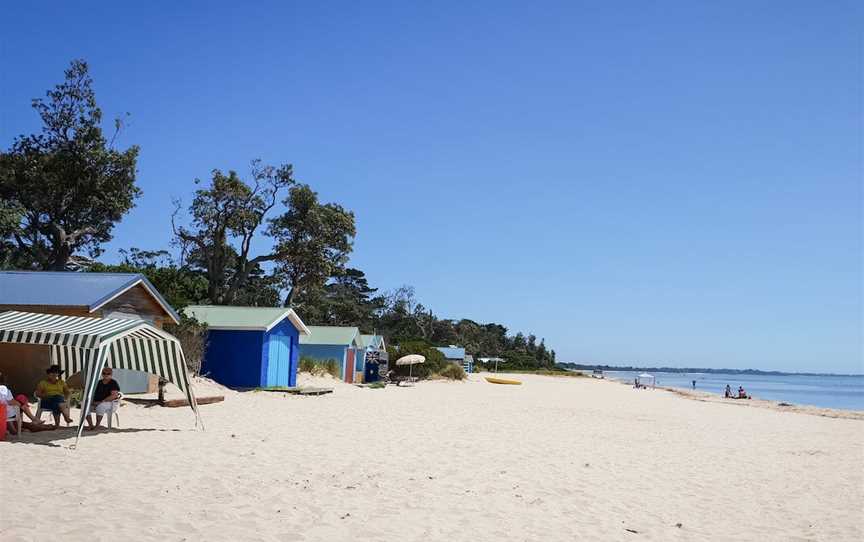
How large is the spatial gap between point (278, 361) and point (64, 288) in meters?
11.2

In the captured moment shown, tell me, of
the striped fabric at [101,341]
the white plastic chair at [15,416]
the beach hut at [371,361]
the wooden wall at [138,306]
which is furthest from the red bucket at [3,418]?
the beach hut at [371,361]

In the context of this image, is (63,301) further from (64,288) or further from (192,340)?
(192,340)

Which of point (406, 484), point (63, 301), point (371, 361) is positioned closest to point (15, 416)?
point (63, 301)

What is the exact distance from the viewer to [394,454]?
11.0 meters

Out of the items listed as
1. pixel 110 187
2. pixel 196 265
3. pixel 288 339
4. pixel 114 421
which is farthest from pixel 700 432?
pixel 196 265

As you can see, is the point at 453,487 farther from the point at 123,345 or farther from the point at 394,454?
the point at 123,345

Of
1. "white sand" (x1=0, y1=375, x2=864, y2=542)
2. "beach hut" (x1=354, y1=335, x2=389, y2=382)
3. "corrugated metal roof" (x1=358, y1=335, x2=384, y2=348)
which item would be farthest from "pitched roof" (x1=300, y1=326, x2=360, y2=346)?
"white sand" (x1=0, y1=375, x2=864, y2=542)

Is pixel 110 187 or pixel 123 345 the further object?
pixel 110 187

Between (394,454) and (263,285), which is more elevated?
(263,285)

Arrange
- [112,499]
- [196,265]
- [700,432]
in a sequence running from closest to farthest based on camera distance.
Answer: [112,499] < [700,432] < [196,265]

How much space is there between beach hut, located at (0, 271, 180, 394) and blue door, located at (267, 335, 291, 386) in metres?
7.66

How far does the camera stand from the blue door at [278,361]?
26572mm

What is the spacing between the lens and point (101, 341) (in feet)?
35.1

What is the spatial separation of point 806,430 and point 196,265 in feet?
134
